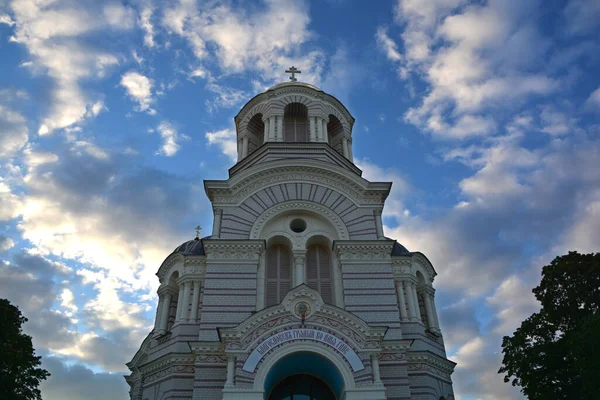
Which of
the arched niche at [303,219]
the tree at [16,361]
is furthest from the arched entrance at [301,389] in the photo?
the tree at [16,361]

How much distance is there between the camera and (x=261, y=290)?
68.3ft

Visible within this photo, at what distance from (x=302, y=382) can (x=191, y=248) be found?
8.84m

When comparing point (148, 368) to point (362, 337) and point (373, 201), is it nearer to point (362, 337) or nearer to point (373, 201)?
point (362, 337)

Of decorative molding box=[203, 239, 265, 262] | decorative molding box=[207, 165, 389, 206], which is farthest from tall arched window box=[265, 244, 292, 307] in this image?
decorative molding box=[207, 165, 389, 206]

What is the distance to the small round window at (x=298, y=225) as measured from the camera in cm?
2281

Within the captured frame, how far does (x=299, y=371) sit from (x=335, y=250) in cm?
541

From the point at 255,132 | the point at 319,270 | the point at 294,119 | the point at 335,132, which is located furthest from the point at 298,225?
the point at 255,132

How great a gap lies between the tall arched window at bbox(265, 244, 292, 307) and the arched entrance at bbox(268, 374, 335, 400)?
10.6ft

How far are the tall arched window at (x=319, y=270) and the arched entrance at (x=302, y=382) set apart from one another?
10.9ft

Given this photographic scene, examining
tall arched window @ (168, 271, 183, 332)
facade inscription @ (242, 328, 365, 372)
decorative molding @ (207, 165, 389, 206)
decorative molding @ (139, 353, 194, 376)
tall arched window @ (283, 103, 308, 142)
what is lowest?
facade inscription @ (242, 328, 365, 372)

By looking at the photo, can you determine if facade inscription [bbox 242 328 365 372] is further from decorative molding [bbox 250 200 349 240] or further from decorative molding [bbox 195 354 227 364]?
decorative molding [bbox 250 200 349 240]

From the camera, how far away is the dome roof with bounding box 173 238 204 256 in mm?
22967

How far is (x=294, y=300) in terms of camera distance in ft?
58.0

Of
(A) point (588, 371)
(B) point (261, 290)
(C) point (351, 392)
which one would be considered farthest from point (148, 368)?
(A) point (588, 371)
